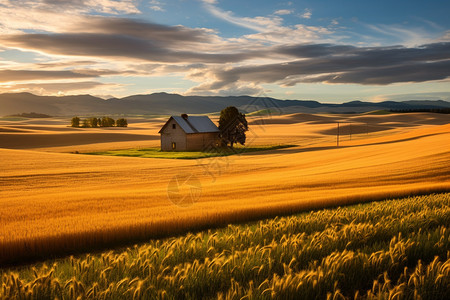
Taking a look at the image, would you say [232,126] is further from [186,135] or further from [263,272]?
[263,272]

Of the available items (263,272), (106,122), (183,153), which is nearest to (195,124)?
(183,153)

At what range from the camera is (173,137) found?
202 feet

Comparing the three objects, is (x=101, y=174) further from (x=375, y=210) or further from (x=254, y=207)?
(x=375, y=210)

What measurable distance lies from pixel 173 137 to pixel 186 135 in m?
2.56

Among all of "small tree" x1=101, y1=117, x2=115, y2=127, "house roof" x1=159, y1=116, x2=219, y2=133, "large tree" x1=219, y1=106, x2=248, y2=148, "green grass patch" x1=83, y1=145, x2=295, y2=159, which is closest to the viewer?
"green grass patch" x1=83, y1=145, x2=295, y2=159

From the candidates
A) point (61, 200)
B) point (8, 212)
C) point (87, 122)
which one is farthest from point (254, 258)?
point (87, 122)

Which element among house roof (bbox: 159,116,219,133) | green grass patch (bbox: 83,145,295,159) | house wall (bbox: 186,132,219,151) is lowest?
green grass patch (bbox: 83,145,295,159)

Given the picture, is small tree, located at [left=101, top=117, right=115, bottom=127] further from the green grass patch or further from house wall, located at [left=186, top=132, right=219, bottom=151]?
the green grass patch

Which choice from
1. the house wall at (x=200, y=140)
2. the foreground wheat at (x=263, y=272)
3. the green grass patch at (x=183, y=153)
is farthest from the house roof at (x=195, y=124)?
the foreground wheat at (x=263, y=272)

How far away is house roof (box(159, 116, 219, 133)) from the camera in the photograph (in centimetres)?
6132

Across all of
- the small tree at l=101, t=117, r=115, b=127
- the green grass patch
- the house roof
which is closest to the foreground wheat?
the green grass patch

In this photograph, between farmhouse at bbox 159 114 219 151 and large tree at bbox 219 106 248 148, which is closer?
large tree at bbox 219 106 248 148

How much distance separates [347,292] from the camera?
5230 millimetres

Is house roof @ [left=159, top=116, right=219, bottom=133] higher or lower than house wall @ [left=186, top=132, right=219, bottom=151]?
higher
